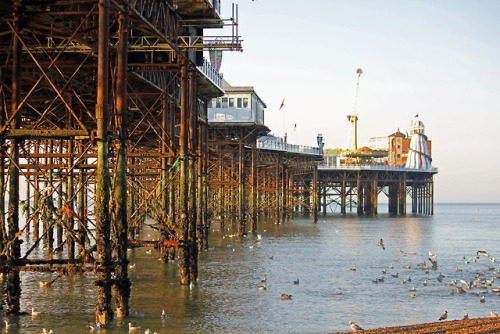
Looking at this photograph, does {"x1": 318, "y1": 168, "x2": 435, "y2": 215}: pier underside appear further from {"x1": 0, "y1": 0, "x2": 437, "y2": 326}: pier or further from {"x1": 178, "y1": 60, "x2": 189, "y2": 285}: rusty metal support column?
{"x1": 178, "y1": 60, "x2": 189, "y2": 285}: rusty metal support column

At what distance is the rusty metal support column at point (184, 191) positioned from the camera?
76.6ft

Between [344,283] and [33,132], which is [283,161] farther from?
[33,132]

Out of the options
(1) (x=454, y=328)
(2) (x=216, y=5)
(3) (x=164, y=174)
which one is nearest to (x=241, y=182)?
(3) (x=164, y=174)

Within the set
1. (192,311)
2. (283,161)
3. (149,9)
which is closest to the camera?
(192,311)

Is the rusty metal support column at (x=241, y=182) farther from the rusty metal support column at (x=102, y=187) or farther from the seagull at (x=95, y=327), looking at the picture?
the rusty metal support column at (x=102, y=187)

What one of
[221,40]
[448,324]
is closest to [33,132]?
[221,40]

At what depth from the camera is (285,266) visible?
3278 centimetres

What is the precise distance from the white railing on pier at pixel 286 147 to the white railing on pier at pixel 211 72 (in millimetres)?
32115

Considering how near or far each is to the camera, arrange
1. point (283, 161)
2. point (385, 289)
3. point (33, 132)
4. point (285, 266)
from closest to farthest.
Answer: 1. point (33, 132)
2. point (385, 289)
3. point (285, 266)
4. point (283, 161)

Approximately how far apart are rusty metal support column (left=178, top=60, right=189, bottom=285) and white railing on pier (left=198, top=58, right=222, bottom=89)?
6681mm

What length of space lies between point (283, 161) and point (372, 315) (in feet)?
196

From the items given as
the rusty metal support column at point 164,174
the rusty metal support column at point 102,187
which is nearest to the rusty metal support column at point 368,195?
the rusty metal support column at point 164,174

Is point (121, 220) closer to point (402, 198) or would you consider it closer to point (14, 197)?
point (14, 197)

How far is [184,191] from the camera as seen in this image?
958 inches
